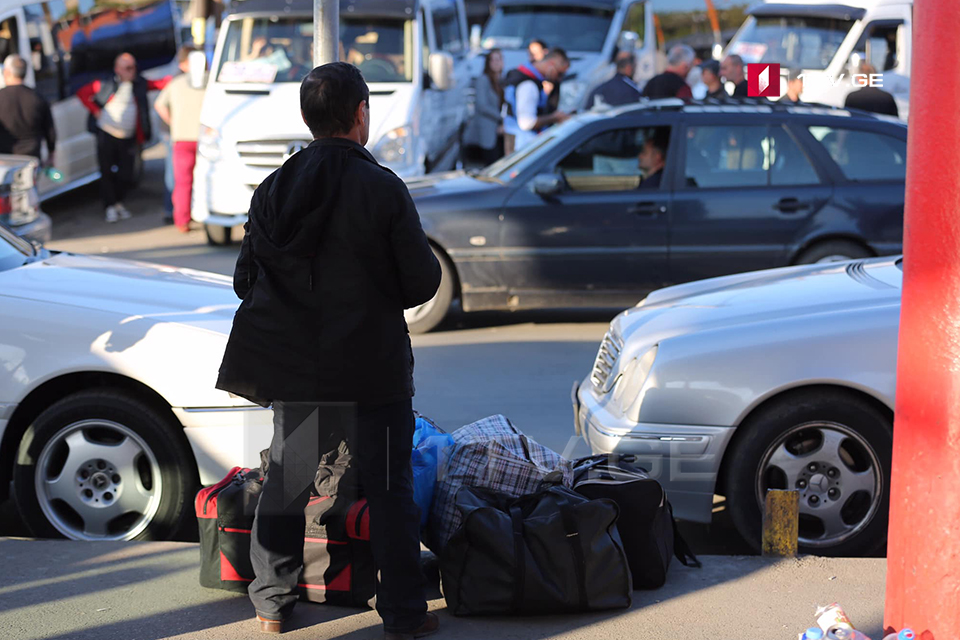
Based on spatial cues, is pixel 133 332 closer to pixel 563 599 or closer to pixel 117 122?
pixel 563 599

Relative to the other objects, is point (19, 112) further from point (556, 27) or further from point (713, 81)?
point (556, 27)

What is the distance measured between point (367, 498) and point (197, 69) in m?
9.09

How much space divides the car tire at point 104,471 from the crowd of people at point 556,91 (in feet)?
23.0

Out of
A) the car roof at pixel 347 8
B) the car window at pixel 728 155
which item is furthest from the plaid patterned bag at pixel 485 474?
the car roof at pixel 347 8

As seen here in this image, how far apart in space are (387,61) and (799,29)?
660 cm

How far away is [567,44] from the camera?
56.4 ft

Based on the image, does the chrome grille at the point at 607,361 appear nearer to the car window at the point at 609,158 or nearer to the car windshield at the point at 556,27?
the car window at the point at 609,158

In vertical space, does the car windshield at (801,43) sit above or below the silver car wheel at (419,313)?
above

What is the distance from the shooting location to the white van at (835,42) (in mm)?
14990

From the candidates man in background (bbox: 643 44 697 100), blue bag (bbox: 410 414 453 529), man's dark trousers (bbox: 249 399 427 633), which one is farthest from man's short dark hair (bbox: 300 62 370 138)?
man in background (bbox: 643 44 697 100)

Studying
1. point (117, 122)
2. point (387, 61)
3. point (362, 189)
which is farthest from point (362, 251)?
point (117, 122)

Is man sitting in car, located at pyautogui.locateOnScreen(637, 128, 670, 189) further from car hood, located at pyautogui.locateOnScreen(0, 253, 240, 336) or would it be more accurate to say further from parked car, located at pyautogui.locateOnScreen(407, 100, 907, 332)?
car hood, located at pyautogui.locateOnScreen(0, 253, 240, 336)

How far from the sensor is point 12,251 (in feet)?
16.6

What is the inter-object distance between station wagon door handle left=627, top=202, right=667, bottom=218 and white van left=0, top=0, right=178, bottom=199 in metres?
7.50
